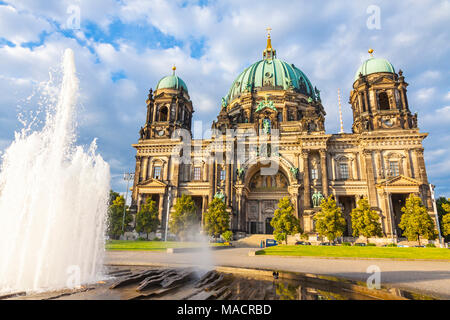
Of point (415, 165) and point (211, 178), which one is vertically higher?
point (415, 165)

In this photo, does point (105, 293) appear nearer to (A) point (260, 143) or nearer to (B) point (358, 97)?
(A) point (260, 143)

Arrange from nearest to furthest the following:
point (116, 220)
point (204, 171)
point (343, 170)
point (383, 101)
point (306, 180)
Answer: point (116, 220), point (306, 180), point (343, 170), point (383, 101), point (204, 171)

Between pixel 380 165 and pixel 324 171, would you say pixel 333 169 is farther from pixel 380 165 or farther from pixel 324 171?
pixel 380 165

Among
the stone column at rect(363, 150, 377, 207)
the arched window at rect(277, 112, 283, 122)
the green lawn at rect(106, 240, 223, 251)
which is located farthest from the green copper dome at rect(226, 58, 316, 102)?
the green lawn at rect(106, 240, 223, 251)

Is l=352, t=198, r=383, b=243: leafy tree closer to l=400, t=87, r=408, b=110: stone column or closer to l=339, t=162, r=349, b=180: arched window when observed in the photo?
l=339, t=162, r=349, b=180: arched window

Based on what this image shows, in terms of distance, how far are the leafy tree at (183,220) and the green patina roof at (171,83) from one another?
26756mm

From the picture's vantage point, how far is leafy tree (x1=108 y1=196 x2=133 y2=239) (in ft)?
135

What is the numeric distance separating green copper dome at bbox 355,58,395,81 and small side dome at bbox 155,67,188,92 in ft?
118

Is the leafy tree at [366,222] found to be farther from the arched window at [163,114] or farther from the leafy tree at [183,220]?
the arched window at [163,114]

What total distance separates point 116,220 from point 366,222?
118ft

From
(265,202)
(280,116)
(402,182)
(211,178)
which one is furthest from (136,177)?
(402,182)

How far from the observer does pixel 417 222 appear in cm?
3366
